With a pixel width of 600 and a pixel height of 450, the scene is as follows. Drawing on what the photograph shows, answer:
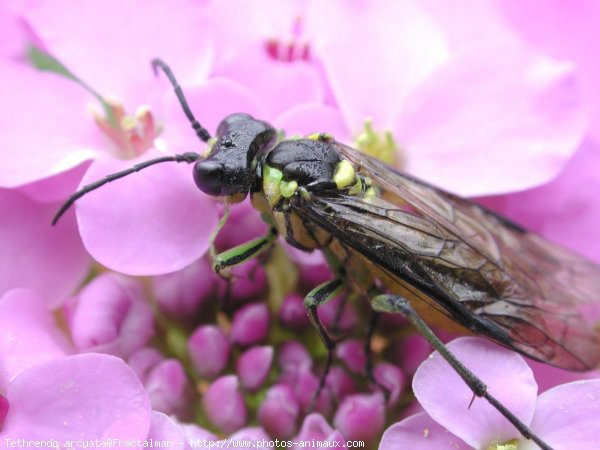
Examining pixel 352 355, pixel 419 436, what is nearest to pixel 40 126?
pixel 352 355

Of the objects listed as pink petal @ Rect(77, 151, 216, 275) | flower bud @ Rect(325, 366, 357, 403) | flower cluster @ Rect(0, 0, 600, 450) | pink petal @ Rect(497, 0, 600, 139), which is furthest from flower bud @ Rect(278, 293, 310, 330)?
pink petal @ Rect(497, 0, 600, 139)

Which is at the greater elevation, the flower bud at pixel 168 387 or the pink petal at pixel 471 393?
the pink petal at pixel 471 393

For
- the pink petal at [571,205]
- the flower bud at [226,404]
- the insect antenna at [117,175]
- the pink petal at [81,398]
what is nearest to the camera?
the pink petal at [81,398]

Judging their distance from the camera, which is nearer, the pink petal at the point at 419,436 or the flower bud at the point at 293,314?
the pink petal at the point at 419,436

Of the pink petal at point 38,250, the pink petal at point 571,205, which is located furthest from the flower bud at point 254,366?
the pink petal at point 571,205

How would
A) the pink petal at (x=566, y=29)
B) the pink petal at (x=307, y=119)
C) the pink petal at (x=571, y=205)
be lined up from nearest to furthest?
the pink petal at (x=307, y=119)
the pink petal at (x=571, y=205)
the pink petal at (x=566, y=29)

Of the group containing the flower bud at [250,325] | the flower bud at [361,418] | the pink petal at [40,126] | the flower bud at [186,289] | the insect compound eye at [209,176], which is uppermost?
the pink petal at [40,126]

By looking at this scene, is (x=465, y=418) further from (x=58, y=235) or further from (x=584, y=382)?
(x=58, y=235)

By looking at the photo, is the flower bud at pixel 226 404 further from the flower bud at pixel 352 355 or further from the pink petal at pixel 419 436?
the pink petal at pixel 419 436
